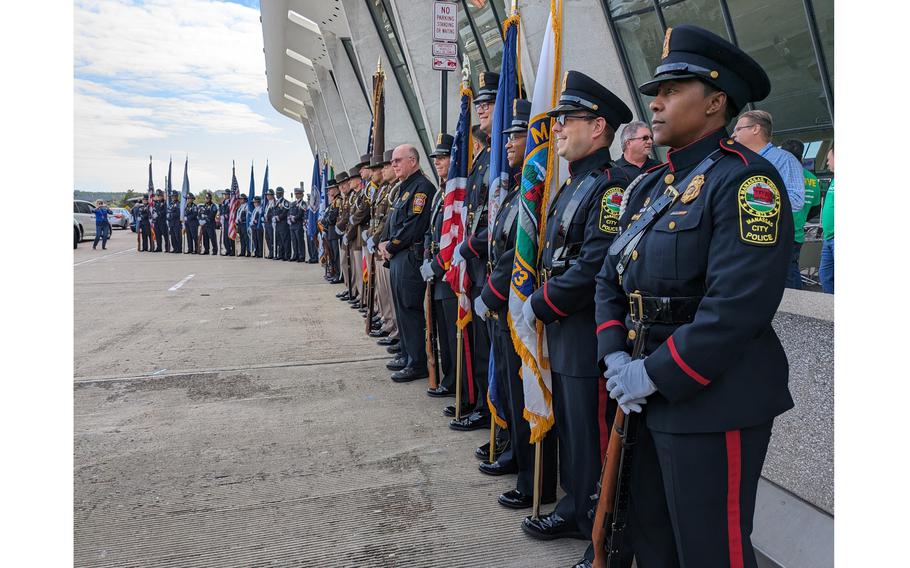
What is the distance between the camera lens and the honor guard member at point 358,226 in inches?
358

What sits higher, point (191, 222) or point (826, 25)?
point (826, 25)

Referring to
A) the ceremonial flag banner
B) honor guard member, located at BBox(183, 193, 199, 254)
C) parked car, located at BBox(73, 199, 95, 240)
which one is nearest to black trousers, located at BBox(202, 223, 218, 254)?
honor guard member, located at BBox(183, 193, 199, 254)

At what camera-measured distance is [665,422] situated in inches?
83.0

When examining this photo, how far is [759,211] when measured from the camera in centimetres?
193

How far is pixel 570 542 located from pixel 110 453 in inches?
114

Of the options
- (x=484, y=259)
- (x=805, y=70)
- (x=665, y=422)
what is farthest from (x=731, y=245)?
(x=805, y=70)

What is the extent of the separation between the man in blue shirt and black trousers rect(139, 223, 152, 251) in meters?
25.9

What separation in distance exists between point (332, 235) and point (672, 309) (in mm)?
11887

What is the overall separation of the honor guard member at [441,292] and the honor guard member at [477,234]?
57 centimetres

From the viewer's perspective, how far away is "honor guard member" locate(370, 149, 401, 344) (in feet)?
23.1

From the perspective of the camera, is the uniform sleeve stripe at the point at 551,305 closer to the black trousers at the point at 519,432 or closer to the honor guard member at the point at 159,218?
the black trousers at the point at 519,432

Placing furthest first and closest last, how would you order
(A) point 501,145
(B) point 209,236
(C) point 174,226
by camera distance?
(C) point 174,226 < (B) point 209,236 < (A) point 501,145

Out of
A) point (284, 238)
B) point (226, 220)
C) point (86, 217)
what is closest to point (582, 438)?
point (284, 238)

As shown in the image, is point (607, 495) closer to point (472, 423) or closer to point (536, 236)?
point (536, 236)
